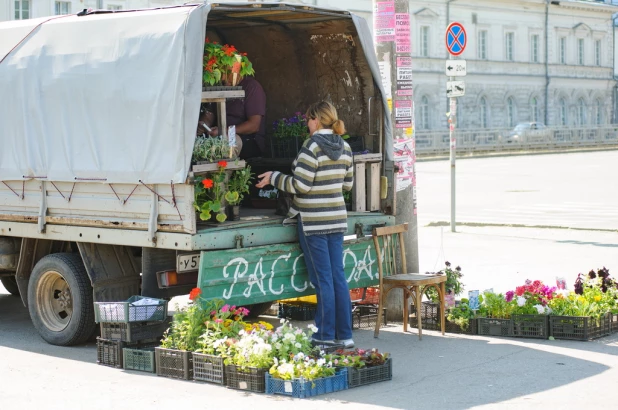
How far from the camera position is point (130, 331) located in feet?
29.8

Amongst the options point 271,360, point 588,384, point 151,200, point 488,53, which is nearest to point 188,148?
point 151,200

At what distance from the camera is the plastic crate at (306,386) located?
795 centimetres

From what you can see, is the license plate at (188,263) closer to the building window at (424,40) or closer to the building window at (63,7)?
the building window at (63,7)

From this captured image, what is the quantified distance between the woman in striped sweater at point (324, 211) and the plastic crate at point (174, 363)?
1416mm

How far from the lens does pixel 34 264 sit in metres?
10.9

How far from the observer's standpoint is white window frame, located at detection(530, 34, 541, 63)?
273 feet

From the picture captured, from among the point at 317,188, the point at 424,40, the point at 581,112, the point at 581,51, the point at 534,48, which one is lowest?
the point at 317,188

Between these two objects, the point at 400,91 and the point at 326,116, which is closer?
the point at 326,116

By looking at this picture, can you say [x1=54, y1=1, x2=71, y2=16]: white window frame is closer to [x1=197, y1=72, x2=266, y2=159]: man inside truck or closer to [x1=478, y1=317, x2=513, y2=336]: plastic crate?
[x1=197, y1=72, x2=266, y2=159]: man inside truck

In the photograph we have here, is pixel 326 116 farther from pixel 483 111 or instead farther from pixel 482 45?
pixel 482 45

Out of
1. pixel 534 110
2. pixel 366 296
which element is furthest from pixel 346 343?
pixel 534 110

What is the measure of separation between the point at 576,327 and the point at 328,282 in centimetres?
226

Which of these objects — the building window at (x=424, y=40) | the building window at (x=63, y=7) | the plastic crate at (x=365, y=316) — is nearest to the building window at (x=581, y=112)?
the building window at (x=424, y=40)

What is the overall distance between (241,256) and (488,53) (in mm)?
72437
